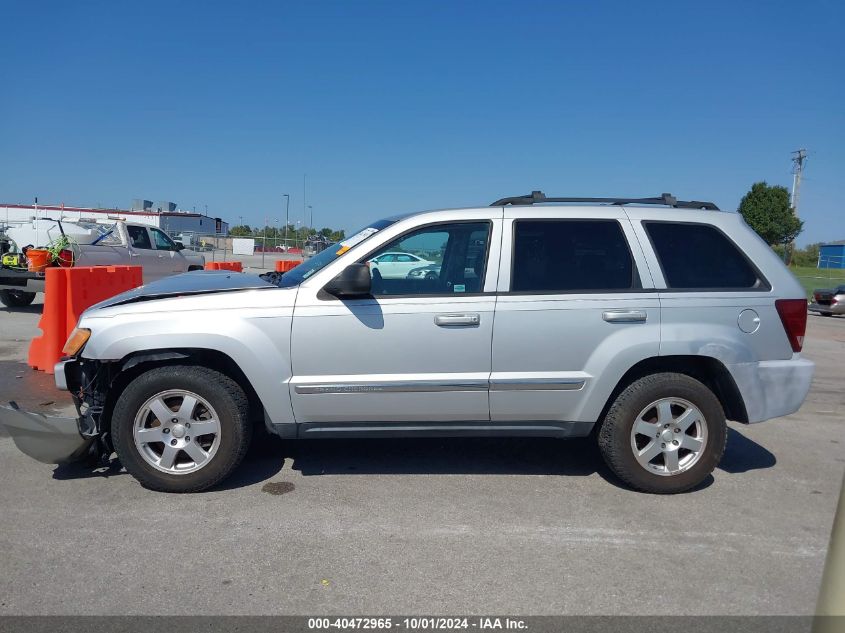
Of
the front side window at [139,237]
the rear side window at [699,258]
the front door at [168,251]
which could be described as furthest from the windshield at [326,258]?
the front door at [168,251]

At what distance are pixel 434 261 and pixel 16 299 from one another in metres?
12.4

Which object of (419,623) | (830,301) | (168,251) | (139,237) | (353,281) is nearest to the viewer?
(419,623)

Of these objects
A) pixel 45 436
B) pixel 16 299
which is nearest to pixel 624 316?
pixel 45 436

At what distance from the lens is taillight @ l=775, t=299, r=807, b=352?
4547mm

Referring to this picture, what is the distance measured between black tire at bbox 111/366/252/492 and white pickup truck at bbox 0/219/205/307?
966 centimetres

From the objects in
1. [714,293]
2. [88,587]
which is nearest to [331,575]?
[88,587]

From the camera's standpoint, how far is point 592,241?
4.61 metres

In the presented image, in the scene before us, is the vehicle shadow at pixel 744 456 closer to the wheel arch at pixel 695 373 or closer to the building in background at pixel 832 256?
the wheel arch at pixel 695 373

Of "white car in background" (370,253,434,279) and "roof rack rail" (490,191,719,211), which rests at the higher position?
"roof rack rail" (490,191,719,211)

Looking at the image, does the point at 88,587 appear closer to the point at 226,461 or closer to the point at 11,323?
the point at 226,461

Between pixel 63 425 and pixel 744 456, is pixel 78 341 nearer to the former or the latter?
pixel 63 425

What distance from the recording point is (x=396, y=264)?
4.55 m

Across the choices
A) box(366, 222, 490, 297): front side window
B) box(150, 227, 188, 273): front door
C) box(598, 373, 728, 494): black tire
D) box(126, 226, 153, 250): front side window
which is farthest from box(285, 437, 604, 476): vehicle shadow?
box(150, 227, 188, 273): front door

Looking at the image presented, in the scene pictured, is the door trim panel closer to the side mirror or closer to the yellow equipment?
the side mirror
